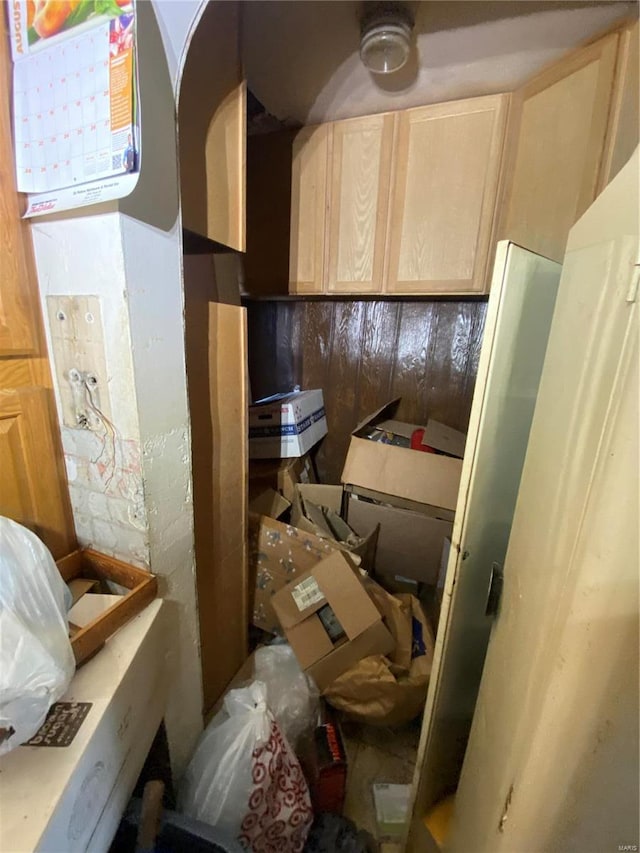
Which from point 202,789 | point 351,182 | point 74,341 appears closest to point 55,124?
point 74,341

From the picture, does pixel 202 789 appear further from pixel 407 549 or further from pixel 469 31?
pixel 469 31

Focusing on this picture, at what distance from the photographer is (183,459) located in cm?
99

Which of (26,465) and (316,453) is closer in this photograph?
(26,465)

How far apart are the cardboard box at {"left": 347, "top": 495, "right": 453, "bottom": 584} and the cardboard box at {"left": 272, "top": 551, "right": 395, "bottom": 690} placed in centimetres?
35

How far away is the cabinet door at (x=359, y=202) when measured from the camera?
4.77 ft

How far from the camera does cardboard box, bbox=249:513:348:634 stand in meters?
1.50

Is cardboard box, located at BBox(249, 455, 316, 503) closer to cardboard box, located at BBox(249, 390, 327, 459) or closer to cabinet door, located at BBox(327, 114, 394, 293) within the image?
cardboard box, located at BBox(249, 390, 327, 459)

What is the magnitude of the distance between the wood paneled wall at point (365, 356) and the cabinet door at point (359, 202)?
31 cm

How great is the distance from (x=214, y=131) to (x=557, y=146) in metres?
1.04

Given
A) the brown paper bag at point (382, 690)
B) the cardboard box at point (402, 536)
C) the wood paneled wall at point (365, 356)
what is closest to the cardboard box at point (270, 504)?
the cardboard box at point (402, 536)

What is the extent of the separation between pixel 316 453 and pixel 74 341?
145cm

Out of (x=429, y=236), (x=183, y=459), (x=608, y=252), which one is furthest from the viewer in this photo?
(x=429, y=236)

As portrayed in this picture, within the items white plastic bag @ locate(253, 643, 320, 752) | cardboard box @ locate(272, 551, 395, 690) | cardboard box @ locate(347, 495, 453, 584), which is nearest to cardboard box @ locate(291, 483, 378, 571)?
cardboard box @ locate(347, 495, 453, 584)

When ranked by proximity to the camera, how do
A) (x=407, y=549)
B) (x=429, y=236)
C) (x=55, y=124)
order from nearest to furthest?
(x=55, y=124) → (x=429, y=236) → (x=407, y=549)
